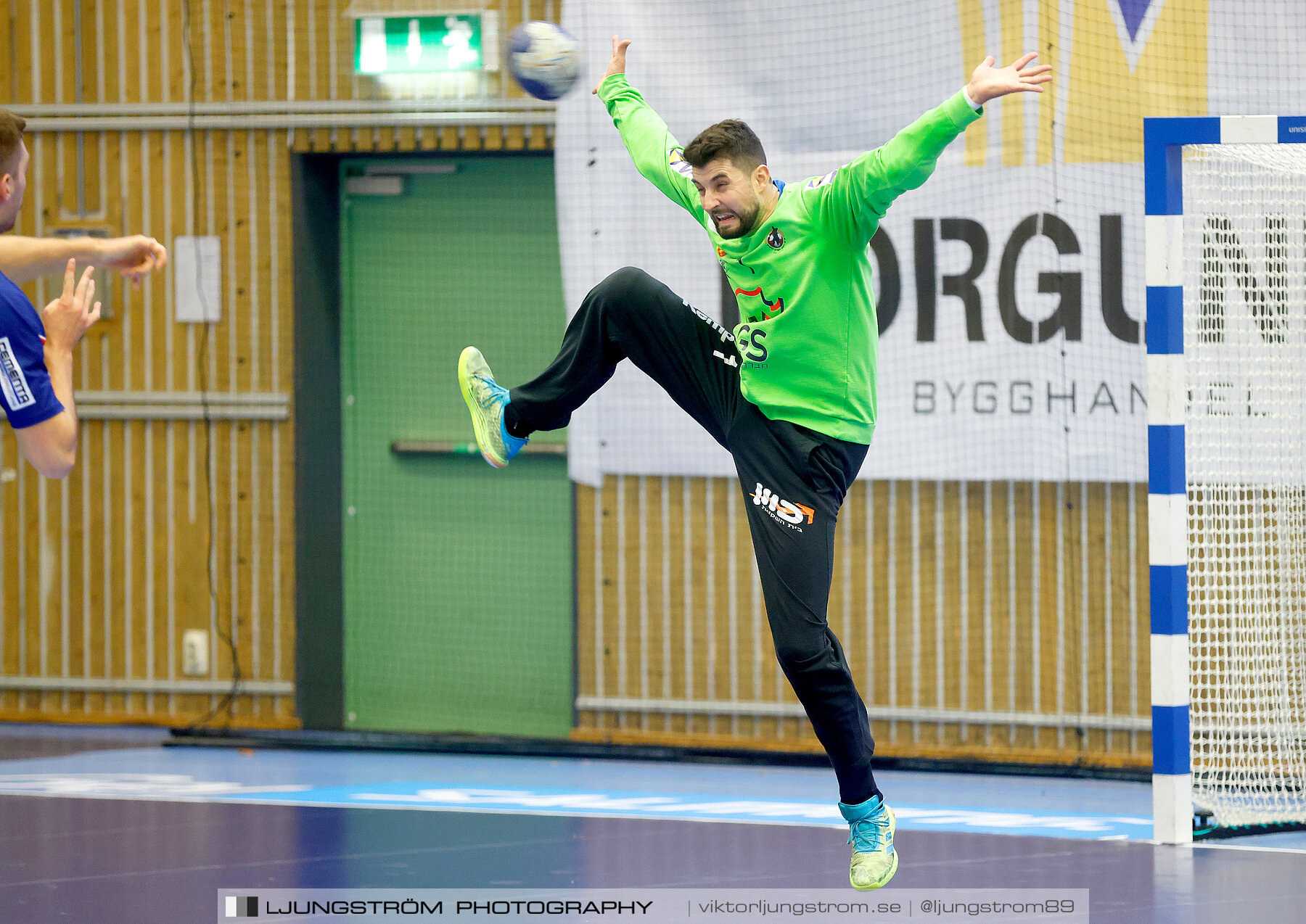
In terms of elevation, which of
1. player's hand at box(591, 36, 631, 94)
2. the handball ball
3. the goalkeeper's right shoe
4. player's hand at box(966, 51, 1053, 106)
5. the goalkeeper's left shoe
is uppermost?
the handball ball

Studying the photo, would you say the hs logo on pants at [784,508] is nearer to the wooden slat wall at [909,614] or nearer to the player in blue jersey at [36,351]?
the player in blue jersey at [36,351]

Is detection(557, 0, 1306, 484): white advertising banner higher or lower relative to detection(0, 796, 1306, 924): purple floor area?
higher

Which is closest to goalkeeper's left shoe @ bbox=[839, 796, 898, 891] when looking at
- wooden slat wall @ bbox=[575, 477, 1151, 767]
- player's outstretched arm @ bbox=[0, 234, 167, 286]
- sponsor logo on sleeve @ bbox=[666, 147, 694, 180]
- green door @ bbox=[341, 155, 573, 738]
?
sponsor logo on sleeve @ bbox=[666, 147, 694, 180]

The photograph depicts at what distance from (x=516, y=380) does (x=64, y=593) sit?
9.02ft

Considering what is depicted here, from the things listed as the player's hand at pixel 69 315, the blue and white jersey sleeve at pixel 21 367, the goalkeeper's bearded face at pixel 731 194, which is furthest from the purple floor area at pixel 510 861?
the goalkeeper's bearded face at pixel 731 194

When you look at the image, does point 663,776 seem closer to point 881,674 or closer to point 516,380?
point 881,674

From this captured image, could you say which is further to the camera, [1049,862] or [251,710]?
[251,710]

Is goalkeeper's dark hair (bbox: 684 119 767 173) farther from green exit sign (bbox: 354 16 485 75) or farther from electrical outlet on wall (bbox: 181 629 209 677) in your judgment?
electrical outlet on wall (bbox: 181 629 209 677)

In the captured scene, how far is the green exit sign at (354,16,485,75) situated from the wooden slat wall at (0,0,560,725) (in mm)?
210

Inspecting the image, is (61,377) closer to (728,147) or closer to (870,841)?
(728,147)

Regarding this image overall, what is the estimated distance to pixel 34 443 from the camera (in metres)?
4.13

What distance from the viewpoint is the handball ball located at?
19.1 feet

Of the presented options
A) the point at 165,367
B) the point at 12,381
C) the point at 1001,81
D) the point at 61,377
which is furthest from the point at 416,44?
the point at 1001,81

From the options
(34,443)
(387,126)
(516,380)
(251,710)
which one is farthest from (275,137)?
(34,443)
